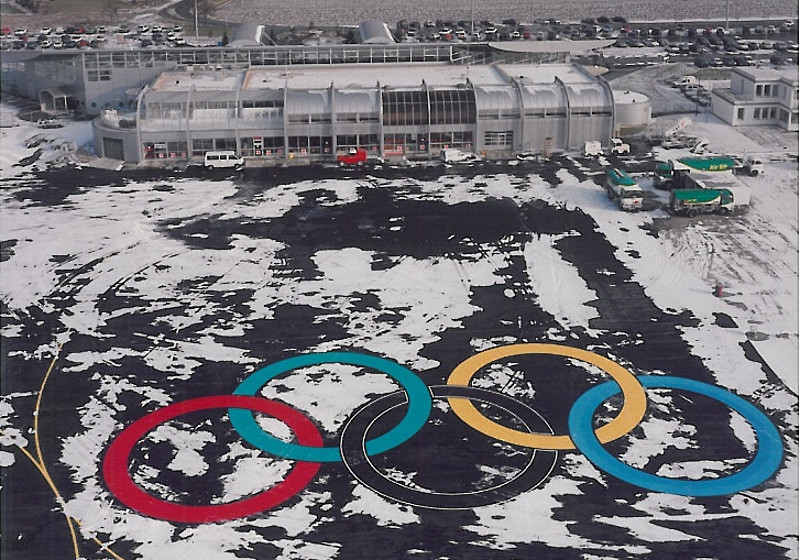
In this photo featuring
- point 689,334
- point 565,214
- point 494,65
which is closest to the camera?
point 689,334

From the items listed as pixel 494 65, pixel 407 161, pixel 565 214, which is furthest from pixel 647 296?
pixel 494 65

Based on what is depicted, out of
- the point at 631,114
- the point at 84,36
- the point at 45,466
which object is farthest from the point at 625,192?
the point at 84,36

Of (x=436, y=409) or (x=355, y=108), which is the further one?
(x=355, y=108)

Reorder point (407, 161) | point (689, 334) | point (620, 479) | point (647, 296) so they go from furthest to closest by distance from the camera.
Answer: point (407, 161) → point (647, 296) → point (689, 334) → point (620, 479)

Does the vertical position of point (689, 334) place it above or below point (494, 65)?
below

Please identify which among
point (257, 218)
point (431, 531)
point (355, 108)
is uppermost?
point (355, 108)

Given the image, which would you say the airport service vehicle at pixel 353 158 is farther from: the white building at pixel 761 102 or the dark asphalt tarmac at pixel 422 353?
the white building at pixel 761 102

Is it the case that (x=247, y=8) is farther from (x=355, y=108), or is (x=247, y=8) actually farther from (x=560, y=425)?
(x=560, y=425)
